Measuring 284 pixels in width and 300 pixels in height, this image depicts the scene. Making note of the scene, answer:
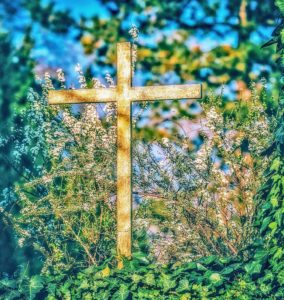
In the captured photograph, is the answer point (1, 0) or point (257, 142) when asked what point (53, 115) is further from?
point (1, 0)

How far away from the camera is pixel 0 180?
7.06m

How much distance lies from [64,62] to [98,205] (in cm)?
245

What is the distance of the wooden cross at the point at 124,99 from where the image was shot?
5648mm

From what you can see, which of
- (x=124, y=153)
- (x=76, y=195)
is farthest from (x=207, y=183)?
(x=76, y=195)

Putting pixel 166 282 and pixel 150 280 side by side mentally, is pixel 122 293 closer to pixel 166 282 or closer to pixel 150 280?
pixel 150 280

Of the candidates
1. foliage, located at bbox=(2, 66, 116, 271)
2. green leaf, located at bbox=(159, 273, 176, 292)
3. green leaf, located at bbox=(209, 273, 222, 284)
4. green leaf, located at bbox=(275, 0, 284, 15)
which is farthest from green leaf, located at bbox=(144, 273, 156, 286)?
green leaf, located at bbox=(275, 0, 284, 15)

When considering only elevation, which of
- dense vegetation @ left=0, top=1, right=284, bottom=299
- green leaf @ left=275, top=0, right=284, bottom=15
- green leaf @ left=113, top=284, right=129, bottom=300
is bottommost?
green leaf @ left=113, top=284, right=129, bottom=300

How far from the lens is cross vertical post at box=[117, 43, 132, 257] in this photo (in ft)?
18.4

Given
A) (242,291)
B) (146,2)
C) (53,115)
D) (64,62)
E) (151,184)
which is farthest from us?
(146,2)

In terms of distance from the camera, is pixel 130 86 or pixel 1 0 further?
pixel 1 0

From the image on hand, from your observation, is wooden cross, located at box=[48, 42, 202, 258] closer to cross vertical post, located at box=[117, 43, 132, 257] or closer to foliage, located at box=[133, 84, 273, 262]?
cross vertical post, located at box=[117, 43, 132, 257]

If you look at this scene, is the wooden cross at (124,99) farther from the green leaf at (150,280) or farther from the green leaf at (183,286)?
the green leaf at (183,286)

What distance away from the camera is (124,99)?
583 cm

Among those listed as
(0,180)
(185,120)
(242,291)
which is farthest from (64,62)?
(242,291)
